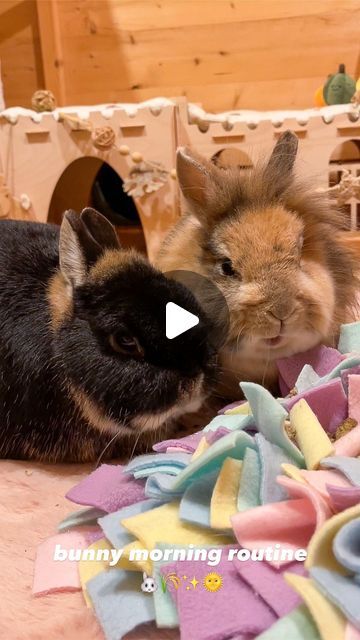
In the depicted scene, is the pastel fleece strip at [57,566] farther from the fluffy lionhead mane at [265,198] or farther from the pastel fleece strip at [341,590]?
the fluffy lionhead mane at [265,198]

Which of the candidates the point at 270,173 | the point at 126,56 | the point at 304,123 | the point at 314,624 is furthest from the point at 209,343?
the point at 126,56

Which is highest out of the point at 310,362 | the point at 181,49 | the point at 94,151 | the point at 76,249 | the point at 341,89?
the point at 181,49

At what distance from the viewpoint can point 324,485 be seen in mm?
658

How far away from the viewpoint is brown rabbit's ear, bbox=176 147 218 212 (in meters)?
1.07

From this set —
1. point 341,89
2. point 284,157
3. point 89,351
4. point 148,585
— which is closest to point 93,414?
point 89,351

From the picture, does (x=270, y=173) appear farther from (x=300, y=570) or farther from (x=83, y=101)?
(x=83, y=101)

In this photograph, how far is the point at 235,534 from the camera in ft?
2.15

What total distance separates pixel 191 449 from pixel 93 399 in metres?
0.16

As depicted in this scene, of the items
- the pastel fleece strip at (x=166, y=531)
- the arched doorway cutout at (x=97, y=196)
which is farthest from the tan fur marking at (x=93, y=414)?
the arched doorway cutout at (x=97, y=196)

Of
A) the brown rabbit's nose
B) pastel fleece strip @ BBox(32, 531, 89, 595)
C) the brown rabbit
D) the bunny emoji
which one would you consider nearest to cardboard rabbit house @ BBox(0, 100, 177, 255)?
the brown rabbit

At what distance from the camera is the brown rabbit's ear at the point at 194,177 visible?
1.07 meters

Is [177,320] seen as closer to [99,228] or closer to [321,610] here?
[99,228]

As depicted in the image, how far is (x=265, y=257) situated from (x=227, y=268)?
0.07m

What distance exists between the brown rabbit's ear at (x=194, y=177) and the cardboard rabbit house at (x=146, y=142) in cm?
86
